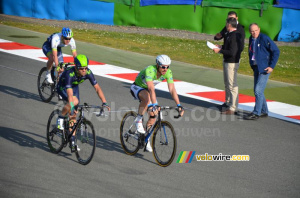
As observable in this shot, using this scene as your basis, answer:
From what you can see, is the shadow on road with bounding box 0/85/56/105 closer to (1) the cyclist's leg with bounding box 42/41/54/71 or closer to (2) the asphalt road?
(2) the asphalt road

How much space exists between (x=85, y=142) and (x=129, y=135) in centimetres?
94

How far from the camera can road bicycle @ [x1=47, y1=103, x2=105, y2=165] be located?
26.6 ft

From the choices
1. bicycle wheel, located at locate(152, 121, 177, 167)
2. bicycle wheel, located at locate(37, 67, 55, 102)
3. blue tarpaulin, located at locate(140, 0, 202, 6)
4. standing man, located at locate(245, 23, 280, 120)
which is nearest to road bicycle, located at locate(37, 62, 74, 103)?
bicycle wheel, located at locate(37, 67, 55, 102)

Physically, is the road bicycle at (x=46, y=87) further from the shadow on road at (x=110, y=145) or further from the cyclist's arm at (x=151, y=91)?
the cyclist's arm at (x=151, y=91)

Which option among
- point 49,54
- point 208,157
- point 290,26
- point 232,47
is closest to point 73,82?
point 208,157

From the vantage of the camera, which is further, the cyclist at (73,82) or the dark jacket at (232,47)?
the dark jacket at (232,47)

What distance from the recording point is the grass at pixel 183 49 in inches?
669

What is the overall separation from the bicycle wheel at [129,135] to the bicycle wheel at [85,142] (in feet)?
2.97

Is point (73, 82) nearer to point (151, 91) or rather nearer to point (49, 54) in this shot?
point (151, 91)

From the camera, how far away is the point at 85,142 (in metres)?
8.28

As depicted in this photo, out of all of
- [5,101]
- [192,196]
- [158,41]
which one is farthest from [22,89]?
[158,41]

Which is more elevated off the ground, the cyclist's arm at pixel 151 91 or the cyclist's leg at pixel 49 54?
the cyclist's arm at pixel 151 91

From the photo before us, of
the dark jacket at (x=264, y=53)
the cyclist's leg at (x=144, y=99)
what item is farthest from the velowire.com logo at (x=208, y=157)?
the dark jacket at (x=264, y=53)

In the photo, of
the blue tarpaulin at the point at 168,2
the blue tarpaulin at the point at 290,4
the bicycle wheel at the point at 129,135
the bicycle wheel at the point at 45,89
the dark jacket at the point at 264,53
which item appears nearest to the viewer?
the bicycle wheel at the point at 129,135
